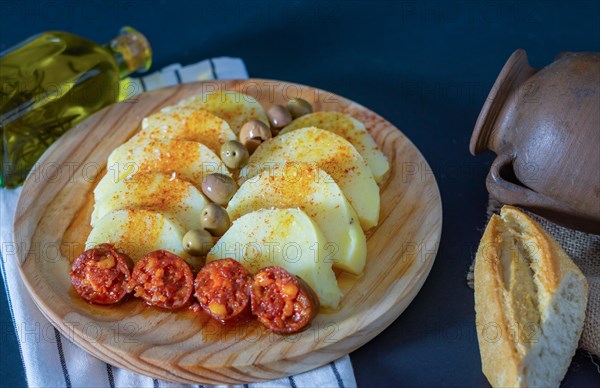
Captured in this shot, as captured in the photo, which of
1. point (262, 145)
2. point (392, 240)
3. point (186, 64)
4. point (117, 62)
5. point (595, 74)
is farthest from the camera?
point (186, 64)

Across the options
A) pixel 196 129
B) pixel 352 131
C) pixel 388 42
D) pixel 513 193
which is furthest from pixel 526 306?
pixel 388 42

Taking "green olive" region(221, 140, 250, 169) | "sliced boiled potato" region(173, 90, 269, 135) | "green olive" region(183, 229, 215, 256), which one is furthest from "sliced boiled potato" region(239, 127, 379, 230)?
"green olive" region(183, 229, 215, 256)

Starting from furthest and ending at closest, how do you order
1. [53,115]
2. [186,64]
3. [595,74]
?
[186,64], [53,115], [595,74]

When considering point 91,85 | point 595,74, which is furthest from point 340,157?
point 91,85

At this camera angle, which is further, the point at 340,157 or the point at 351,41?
the point at 351,41

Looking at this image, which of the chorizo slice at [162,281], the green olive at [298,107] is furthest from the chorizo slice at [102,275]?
the green olive at [298,107]

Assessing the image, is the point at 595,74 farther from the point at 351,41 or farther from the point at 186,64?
the point at 186,64

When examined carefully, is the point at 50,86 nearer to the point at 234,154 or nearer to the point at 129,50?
the point at 129,50
